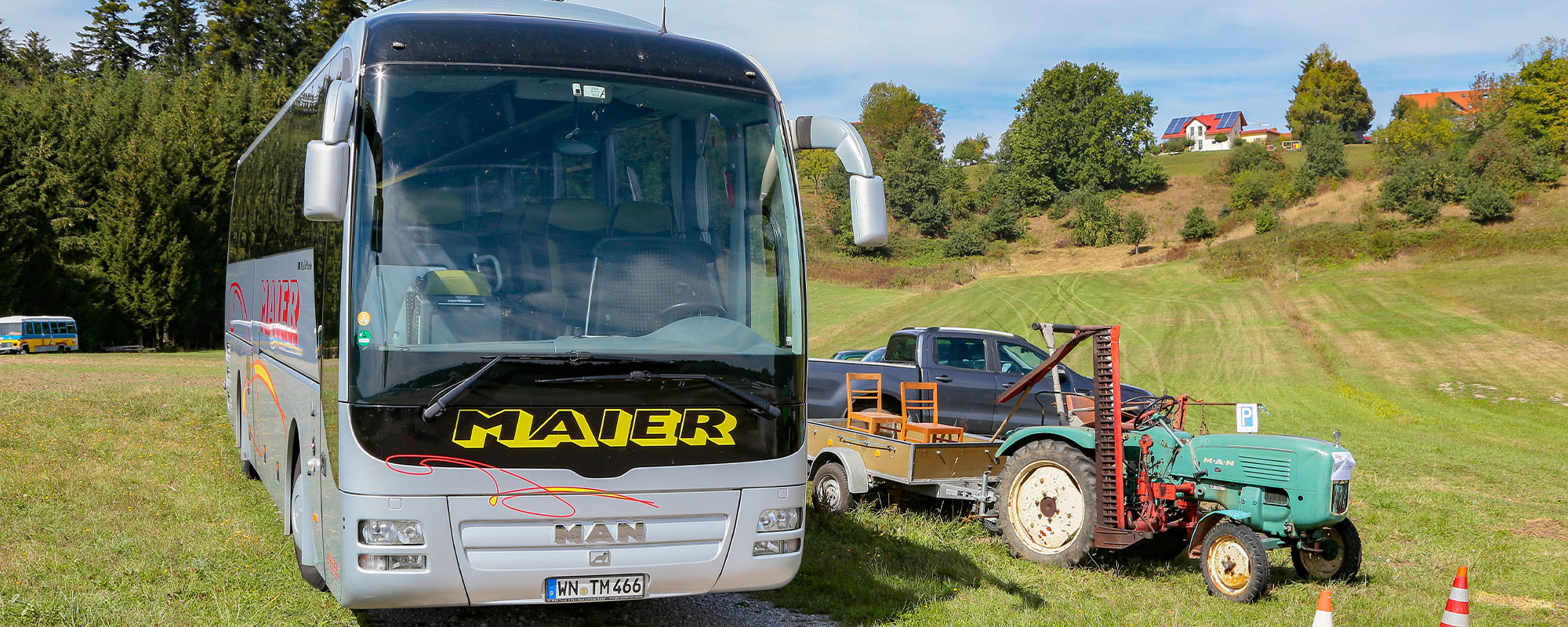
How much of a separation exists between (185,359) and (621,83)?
132 feet

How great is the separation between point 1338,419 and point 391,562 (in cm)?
2348

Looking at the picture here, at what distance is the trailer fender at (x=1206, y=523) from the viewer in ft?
25.2

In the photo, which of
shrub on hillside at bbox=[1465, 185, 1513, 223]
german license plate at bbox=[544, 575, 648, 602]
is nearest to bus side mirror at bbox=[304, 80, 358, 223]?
german license plate at bbox=[544, 575, 648, 602]

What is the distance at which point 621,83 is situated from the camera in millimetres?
5570

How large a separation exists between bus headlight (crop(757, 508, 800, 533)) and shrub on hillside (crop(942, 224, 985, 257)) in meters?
69.1

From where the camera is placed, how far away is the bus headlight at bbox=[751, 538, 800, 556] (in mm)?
5488

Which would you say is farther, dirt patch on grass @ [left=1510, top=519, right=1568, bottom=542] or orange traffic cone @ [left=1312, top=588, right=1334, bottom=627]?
dirt patch on grass @ [left=1510, top=519, right=1568, bottom=542]

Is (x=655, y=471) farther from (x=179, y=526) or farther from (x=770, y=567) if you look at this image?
(x=179, y=526)

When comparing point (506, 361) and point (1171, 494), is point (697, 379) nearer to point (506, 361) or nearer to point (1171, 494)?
point (506, 361)

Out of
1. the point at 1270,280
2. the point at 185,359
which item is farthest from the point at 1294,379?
the point at 185,359

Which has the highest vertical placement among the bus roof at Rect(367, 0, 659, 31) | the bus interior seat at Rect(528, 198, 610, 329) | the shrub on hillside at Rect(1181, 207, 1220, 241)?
the shrub on hillside at Rect(1181, 207, 1220, 241)

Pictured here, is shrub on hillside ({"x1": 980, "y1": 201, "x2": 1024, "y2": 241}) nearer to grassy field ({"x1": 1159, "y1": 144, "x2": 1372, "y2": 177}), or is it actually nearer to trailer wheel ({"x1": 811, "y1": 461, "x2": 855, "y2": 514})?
grassy field ({"x1": 1159, "y1": 144, "x2": 1372, "y2": 177})

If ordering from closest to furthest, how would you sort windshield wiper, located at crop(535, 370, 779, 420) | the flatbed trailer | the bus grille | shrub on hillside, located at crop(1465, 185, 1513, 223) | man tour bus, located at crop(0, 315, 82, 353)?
windshield wiper, located at crop(535, 370, 779, 420) < the bus grille < the flatbed trailer < man tour bus, located at crop(0, 315, 82, 353) < shrub on hillside, located at crop(1465, 185, 1513, 223)

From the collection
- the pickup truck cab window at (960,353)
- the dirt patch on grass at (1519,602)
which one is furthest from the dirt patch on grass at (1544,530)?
the pickup truck cab window at (960,353)
